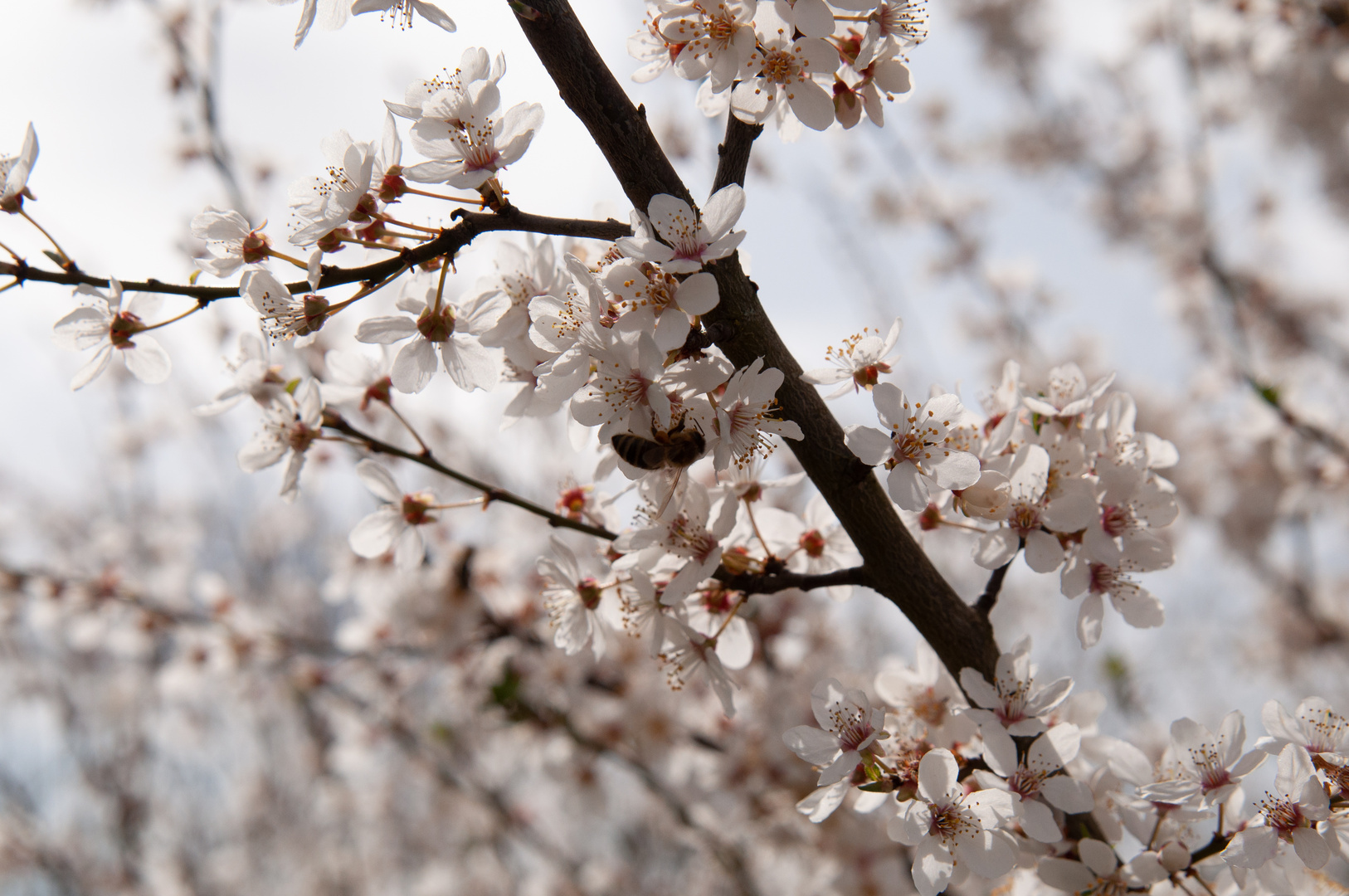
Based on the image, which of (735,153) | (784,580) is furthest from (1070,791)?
(735,153)

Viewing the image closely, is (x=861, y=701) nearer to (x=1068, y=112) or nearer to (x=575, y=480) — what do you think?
(x=575, y=480)

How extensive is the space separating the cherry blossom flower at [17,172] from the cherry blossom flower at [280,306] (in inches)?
15.9

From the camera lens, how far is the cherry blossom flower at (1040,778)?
1175 mm

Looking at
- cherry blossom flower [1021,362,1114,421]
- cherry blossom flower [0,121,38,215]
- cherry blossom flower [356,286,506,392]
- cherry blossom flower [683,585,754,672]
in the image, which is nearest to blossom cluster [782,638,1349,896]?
cherry blossom flower [683,585,754,672]

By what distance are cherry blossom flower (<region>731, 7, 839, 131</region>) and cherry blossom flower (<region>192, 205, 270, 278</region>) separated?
31.0 inches

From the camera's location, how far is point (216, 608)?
3.74 m

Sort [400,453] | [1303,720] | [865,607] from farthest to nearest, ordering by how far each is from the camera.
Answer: [865,607] < [400,453] < [1303,720]

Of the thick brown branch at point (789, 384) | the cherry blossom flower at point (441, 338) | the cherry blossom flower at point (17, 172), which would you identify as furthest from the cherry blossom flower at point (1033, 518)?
the cherry blossom flower at point (17, 172)

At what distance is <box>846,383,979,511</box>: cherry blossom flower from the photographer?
44.5 inches

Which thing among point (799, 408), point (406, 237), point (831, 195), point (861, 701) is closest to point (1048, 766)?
point (861, 701)

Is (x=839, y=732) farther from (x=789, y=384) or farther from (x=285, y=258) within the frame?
(x=285, y=258)

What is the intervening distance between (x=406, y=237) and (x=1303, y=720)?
154cm

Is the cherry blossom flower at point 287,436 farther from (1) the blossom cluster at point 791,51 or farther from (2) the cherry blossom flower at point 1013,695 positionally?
(2) the cherry blossom flower at point 1013,695

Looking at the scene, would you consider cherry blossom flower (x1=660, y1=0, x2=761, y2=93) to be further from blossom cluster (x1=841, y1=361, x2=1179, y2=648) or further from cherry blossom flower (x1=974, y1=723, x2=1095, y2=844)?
cherry blossom flower (x1=974, y1=723, x2=1095, y2=844)
